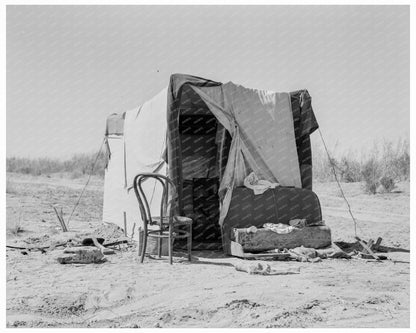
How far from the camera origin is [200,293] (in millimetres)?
4754

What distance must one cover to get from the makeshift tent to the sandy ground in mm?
1165

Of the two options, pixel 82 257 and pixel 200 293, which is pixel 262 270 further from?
pixel 82 257

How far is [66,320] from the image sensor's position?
410cm

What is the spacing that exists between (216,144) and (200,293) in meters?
3.98

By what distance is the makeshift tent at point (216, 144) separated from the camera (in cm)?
740

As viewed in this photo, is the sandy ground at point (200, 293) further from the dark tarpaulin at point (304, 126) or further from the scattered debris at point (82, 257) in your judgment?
the dark tarpaulin at point (304, 126)

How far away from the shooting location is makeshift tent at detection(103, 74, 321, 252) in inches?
291

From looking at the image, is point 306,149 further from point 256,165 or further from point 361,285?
point 361,285

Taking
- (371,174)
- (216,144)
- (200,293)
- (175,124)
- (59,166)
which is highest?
(175,124)

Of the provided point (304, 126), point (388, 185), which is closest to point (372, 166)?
point (388, 185)

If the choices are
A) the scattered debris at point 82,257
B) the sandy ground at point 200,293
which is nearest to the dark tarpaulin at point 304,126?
the sandy ground at point 200,293

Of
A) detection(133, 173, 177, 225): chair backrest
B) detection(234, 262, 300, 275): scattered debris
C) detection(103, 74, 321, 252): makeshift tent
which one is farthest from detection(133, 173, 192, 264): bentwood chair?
detection(234, 262, 300, 275): scattered debris

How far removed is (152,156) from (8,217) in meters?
4.43

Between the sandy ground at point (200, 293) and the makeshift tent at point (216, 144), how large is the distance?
1165 millimetres
